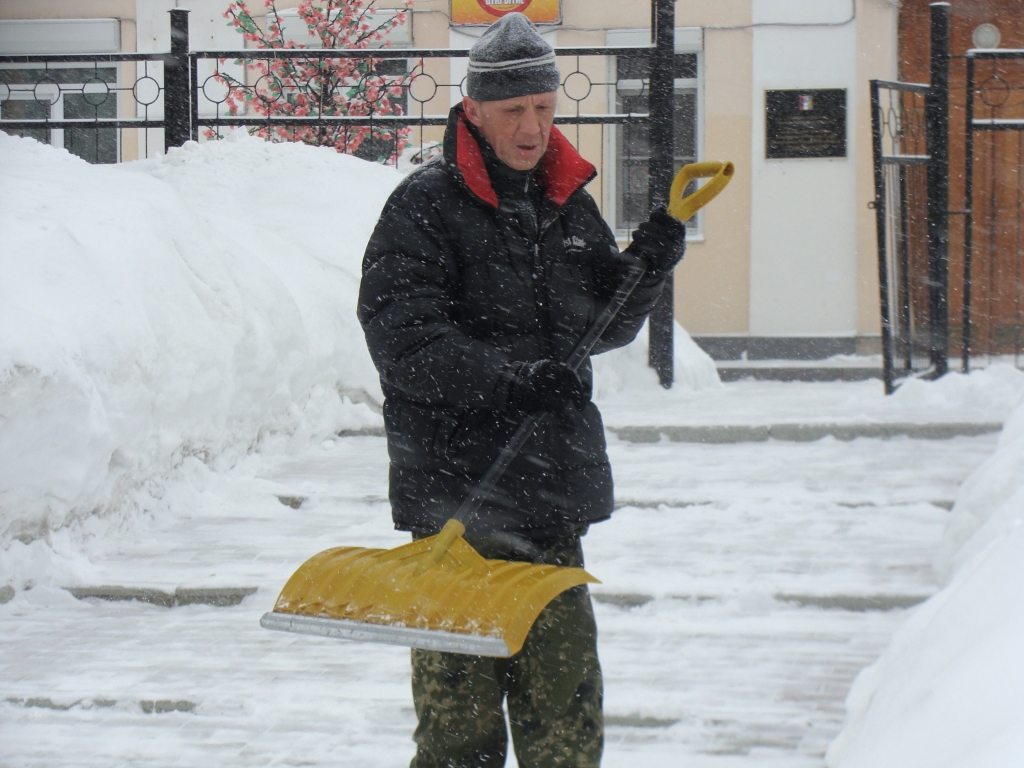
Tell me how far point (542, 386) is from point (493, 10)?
932 centimetres

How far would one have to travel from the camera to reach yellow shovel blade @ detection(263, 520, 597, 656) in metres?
1.83

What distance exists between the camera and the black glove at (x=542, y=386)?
192 cm

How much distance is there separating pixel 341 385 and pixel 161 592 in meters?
2.57

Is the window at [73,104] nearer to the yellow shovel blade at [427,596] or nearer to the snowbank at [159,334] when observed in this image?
the snowbank at [159,334]

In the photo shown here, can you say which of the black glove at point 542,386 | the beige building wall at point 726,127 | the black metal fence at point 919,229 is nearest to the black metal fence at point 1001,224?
the beige building wall at point 726,127

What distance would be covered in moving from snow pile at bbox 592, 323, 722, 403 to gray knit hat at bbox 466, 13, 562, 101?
187 inches

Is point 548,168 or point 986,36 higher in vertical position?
point 986,36

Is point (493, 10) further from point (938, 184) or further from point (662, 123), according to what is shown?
point (938, 184)

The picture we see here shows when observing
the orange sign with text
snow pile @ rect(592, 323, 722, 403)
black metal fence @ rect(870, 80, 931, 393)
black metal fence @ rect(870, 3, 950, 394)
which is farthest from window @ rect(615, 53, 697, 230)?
black metal fence @ rect(870, 3, 950, 394)

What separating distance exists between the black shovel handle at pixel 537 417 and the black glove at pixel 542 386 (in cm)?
4

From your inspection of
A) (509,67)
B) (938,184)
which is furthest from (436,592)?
(938,184)

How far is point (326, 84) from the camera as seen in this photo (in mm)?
8203

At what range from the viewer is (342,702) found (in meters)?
3.09

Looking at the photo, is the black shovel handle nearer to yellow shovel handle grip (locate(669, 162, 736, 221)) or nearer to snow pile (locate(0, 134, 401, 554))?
yellow shovel handle grip (locate(669, 162, 736, 221))
